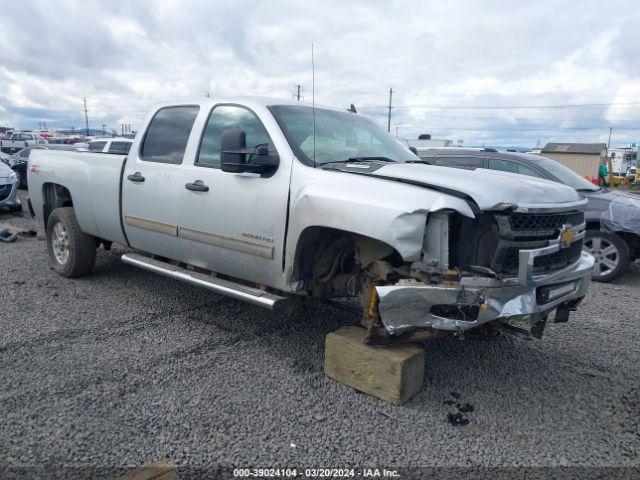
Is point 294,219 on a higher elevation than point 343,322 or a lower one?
higher

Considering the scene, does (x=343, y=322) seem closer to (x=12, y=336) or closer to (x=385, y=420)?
(x=385, y=420)

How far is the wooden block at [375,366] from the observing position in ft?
11.3

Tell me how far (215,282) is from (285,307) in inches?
28.3

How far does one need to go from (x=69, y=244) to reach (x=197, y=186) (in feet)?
8.28

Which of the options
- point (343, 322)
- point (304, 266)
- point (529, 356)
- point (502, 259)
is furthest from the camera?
point (343, 322)

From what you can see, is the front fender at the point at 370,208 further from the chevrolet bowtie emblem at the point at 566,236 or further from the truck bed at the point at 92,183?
the truck bed at the point at 92,183

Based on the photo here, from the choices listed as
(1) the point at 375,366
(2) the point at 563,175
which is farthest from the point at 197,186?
(2) the point at 563,175

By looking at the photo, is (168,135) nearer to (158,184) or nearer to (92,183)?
(158,184)

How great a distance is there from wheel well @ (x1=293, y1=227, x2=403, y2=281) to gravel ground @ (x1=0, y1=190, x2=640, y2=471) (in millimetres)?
808

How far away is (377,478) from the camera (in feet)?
9.07

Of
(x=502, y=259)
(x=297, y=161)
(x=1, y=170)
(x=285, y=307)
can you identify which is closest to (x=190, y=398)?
(x=285, y=307)

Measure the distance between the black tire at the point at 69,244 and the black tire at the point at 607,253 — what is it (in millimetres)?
6278

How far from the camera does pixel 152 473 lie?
8.51 ft

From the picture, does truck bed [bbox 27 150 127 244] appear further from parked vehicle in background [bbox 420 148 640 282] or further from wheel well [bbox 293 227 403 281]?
parked vehicle in background [bbox 420 148 640 282]
